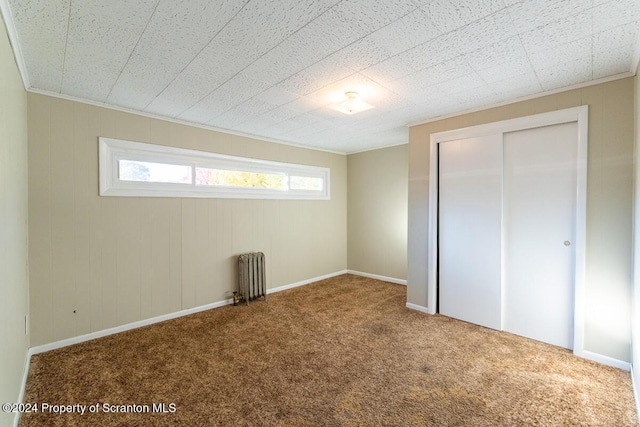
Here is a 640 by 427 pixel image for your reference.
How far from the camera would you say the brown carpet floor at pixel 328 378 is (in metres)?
1.82

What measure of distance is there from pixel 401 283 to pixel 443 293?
140 cm

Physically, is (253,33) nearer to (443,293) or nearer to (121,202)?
(121,202)

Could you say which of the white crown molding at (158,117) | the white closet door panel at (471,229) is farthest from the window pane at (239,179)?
the white closet door panel at (471,229)

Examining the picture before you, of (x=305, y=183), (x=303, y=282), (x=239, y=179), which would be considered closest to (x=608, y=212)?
(x=305, y=183)

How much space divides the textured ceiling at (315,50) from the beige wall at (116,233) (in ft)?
1.36

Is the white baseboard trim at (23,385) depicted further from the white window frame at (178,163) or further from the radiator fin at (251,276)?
the radiator fin at (251,276)

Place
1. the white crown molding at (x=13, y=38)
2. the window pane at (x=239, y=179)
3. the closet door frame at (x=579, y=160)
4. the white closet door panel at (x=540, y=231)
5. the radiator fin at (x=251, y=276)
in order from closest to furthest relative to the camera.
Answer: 1. the white crown molding at (x=13, y=38)
2. the closet door frame at (x=579, y=160)
3. the white closet door panel at (x=540, y=231)
4. the window pane at (x=239, y=179)
5. the radiator fin at (x=251, y=276)

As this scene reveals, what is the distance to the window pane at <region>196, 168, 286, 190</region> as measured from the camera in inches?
149

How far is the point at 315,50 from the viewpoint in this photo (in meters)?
1.94

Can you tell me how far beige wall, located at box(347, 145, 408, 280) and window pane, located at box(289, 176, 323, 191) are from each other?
0.75m

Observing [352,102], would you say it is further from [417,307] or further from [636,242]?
[417,307]

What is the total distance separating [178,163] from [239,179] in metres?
0.85

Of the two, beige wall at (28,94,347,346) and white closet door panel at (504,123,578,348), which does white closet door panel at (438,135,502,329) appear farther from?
beige wall at (28,94,347,346)

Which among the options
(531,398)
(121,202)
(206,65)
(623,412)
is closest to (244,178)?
(121,202)
